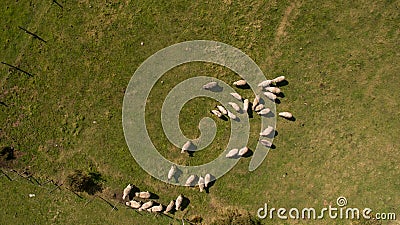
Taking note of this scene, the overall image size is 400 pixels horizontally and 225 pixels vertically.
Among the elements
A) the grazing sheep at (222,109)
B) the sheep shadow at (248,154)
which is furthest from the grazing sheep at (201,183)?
the grazing sheep at (222,109)

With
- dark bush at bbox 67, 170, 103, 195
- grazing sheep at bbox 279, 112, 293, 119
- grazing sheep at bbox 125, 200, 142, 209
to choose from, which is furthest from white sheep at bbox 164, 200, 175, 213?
grazing sheep at bbox 279, 112, 293, 119

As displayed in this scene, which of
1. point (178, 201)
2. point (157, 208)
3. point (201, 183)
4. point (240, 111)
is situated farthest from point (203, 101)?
point (157, 208)

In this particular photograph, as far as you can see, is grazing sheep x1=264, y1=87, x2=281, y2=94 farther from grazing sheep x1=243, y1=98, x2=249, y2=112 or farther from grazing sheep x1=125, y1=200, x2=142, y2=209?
grazing sheep x1=125, y1=200, x2=142, y2=209

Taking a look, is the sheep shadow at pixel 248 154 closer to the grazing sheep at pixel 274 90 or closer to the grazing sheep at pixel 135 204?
the grazing sheep at pixel 274 90

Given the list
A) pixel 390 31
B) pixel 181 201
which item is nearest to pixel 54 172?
pixel 181 201

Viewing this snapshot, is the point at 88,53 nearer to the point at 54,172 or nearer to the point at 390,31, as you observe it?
the point at 54,172

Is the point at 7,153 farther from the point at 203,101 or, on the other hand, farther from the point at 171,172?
the point at 203,101
